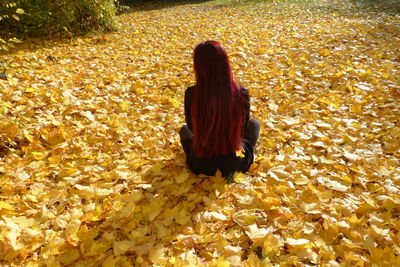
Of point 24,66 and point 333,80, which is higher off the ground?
point 24,66

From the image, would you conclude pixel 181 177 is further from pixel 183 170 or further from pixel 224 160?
pixel 224 160

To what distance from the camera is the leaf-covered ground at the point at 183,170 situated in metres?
1.77

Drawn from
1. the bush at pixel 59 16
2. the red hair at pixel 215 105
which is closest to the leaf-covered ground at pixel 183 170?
the red hair at pixel 215 105

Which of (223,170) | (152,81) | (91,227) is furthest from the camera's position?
(152,81)

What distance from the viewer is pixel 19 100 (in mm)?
3303

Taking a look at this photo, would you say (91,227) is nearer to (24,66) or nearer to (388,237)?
(388,237)

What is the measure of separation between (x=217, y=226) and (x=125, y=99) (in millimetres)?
2474

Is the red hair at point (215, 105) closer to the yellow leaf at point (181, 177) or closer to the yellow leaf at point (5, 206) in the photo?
the yellow leaf at point (181, 177)

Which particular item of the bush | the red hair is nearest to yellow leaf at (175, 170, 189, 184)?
the red hair

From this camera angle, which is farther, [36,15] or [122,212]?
[36,15]

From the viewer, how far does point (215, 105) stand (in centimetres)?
197

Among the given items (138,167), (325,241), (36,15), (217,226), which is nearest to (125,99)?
(138,167)

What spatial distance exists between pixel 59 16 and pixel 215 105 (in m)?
6.10

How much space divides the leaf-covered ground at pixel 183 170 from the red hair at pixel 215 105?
1.22 feet
